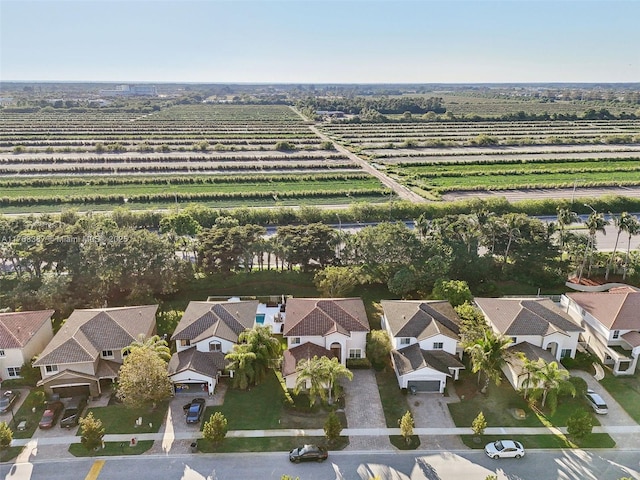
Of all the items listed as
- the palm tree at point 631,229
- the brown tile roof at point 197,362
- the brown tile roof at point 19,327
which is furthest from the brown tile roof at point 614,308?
the brown tile roof at point 19,327

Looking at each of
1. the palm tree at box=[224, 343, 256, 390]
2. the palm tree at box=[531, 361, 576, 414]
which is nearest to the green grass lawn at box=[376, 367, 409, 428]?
the palm tree at box=[531, 361, 576, 414]

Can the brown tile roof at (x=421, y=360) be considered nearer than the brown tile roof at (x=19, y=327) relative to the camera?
Yes

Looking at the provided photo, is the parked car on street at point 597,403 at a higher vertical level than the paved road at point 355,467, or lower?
higher

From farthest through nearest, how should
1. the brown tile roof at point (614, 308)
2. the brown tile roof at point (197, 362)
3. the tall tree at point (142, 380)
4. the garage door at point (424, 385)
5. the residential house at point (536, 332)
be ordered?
1. the brown tile roof at point (614, 308)
2. the residential house at point (536, 332)
3. the garage door at point (424, 385)
4. the brown tile roof at point (197, 362)
5. the tall tree at point (142, 380)

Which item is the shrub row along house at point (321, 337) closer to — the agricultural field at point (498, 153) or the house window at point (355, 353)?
the house window at point (355, 353)

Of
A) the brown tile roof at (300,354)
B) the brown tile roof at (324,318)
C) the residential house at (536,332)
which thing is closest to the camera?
the brown tile roof at (300,354)

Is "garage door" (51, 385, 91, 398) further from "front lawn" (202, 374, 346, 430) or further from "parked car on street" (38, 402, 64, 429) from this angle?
"front lawn" (202, 374, 346, 430)

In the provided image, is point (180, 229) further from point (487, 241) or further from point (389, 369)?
point (487, 241)
